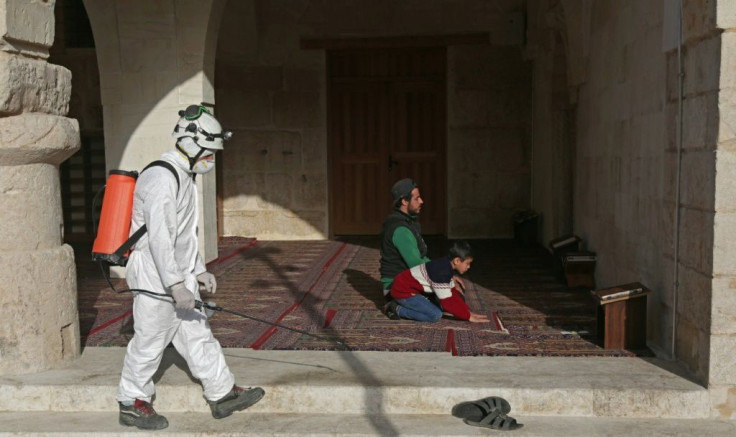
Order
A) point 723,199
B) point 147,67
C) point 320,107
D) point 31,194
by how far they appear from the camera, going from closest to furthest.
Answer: point 723,199
point 31,194
point 147,67
point 320,107

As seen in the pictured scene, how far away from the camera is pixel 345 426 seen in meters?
4.20

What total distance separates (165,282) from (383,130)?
25.8 feet

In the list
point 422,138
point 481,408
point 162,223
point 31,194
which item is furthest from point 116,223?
point 422,138

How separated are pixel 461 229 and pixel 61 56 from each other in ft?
18.3

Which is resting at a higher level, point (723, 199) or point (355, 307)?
point (723, 199)

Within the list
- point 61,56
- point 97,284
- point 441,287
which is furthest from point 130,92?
point 441,287

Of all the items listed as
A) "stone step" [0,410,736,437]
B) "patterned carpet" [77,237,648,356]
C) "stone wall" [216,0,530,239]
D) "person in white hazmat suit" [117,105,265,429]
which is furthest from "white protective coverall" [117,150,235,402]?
"stone wall" [216,0,530,239]

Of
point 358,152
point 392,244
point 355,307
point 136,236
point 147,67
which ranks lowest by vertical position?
point 355,307

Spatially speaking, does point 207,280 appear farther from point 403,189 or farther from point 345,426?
point 403,189

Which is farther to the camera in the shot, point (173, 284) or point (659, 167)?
point (659, 167)

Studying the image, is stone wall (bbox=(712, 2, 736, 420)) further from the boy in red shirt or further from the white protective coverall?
the white protective coverall

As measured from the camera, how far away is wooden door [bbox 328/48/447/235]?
11562 millimetres

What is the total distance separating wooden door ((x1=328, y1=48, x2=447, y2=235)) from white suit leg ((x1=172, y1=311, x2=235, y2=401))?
7341 mm

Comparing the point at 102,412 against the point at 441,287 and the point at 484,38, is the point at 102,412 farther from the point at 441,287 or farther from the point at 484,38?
the point at 484,38
